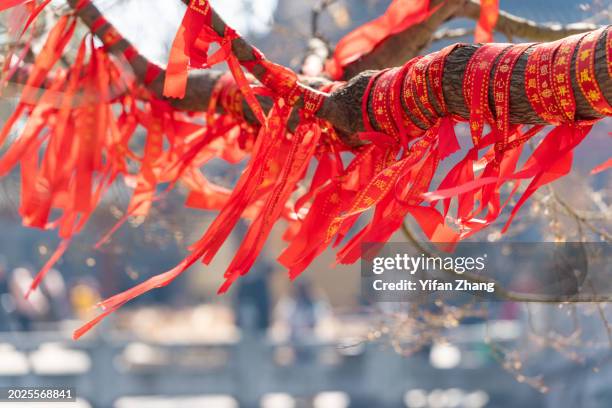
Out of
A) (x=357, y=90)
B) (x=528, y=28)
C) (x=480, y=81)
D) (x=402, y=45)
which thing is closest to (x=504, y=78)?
(x=480, y=81)

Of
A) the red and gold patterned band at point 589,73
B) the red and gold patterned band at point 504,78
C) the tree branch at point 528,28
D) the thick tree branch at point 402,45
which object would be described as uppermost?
the tree branch at point 528,28

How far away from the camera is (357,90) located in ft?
4.20

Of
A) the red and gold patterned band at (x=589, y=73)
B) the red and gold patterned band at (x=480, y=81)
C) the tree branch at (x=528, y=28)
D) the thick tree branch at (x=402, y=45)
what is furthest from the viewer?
the tree branch at (x=528, y=28)

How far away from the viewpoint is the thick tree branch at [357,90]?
102 centimetres

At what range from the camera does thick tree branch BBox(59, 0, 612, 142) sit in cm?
102

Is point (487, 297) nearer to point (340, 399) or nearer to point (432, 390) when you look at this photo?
point (432, 390)

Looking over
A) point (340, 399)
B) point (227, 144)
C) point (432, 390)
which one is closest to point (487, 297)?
point (227, 144)

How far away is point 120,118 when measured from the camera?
1.81 m

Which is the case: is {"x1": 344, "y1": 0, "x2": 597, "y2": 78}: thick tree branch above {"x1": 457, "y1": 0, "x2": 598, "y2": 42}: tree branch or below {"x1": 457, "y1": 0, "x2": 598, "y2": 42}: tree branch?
below

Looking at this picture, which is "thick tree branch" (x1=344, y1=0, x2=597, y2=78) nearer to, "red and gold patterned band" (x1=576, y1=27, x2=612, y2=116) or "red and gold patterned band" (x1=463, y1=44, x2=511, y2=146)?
"red and gold patterned band" (x1=463, y1=44, x2=511, y2=146)

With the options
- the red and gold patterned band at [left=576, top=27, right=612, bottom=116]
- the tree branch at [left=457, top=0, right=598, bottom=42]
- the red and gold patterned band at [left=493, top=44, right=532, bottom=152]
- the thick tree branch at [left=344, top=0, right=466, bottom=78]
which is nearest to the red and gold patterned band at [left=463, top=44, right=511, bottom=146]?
the red and gold patterned band at [left=493, top=44, right=532, bottom=152]

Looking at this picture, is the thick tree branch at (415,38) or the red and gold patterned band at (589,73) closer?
the red and gold patterned band at (589,73)

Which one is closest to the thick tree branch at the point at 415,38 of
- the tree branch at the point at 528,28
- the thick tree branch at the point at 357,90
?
the tree branch at the point at 528,28

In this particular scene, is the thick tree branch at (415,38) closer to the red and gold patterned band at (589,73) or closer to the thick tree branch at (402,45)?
the thick tree branch at (402,45)
